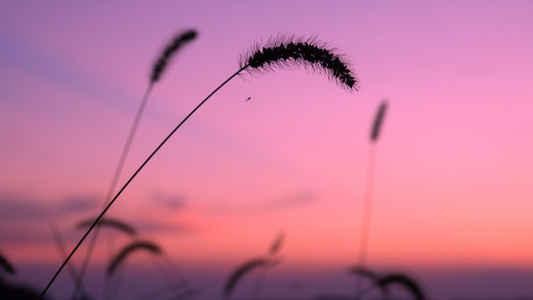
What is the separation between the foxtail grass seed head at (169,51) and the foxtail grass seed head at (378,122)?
10.6ft

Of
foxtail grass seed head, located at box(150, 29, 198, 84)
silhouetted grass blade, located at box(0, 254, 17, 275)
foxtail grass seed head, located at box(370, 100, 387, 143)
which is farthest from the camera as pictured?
foxtail grass seed head, located at box(370, 100, 387, 143)

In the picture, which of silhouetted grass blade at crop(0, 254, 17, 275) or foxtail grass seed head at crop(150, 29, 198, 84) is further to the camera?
foxtail grass seed head at crop(150, 29, 198, 84)

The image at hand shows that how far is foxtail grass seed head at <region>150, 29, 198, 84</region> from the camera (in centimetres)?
421

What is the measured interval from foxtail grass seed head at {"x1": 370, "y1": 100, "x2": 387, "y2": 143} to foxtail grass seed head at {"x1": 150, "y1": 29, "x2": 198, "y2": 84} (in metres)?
3.23

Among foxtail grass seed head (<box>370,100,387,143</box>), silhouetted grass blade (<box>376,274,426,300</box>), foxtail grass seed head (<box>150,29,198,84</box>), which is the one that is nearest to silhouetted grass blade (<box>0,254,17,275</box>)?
foxtail grass seed head (<box>150,29,198,84</box>)

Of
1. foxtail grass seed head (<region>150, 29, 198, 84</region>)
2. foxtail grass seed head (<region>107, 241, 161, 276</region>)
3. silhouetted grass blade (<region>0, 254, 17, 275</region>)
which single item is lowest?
silhouetted grass blade (<region>0, 254, 17, 275</region>)

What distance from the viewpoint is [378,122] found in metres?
6.95

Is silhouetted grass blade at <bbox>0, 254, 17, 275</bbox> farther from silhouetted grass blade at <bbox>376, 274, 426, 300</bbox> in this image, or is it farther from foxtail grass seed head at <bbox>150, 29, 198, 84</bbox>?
silhouetted grass blade at <bbox>376, 274, 426, 300</bbox>

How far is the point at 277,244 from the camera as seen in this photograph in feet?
18.8

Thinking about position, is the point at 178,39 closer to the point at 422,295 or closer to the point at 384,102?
the point at 422,295

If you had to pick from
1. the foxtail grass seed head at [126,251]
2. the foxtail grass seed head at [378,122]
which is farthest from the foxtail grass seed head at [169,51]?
the foxtail grass seed head at [378,122]

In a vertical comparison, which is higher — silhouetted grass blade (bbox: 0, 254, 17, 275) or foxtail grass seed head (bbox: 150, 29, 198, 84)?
foxtail grass seed head (bbox: 150, 29, 198, 84)

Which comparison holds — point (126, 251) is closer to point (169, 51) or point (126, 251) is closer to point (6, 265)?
point (6, 265)

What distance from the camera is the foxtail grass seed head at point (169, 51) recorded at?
4215 millimetres
